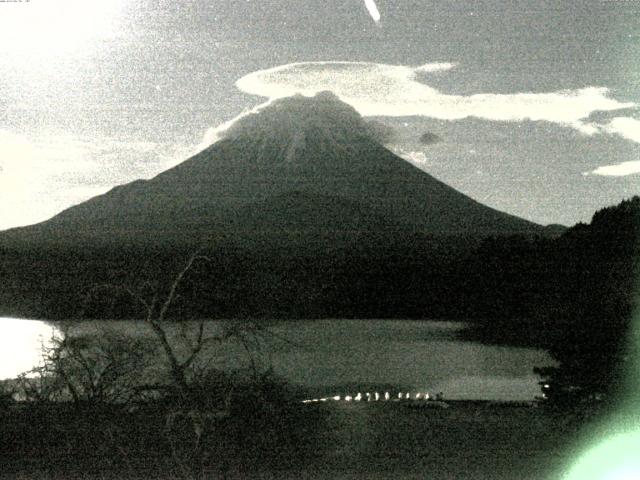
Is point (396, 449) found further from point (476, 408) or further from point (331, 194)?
point (331, 194)

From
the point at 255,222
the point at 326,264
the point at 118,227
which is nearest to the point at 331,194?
the point at 255,222

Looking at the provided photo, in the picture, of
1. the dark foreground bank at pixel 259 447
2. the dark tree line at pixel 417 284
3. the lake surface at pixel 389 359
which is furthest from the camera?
the lake surface at pixel 389 359

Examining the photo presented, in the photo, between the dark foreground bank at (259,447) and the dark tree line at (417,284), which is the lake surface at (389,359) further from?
the dark tree line at (417,284)

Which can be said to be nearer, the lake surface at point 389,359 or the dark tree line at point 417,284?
the dark tree line at point 417,284

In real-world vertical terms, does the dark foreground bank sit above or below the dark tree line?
below

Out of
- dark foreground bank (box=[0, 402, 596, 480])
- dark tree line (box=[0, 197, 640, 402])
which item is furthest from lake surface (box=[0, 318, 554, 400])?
dark tree line (box=[0, 197, 640, 402])

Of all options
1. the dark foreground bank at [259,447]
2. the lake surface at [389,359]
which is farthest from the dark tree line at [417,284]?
the lake surface at [389,359]

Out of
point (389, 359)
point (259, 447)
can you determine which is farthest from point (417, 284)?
point (259, 447)

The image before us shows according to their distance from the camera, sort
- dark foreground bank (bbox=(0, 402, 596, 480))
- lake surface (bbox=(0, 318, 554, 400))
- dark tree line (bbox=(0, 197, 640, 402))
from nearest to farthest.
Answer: dark foreground bank (bbox=(0, 402, 596, 480))
dark tree line (bbox=(0, 197, 640, 402))
lake surface (bbox=(0, 318, 554, 400))

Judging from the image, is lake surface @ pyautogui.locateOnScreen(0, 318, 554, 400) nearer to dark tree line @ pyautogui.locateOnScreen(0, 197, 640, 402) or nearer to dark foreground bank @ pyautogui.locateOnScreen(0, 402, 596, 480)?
dark foreground bank @ pyautogui.locateOnScreen(0, 402, 596, 480)
